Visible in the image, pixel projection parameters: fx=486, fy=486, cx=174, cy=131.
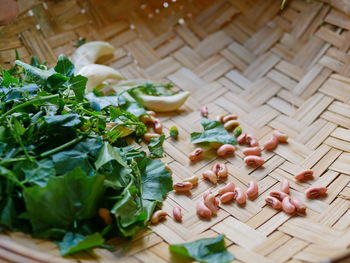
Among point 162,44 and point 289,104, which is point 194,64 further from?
point 289,104

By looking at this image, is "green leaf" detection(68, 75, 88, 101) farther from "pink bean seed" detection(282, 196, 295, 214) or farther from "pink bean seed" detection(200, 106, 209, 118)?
"pink bean seed" detection(282, 196, 295, 214)

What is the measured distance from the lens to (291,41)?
1.35 m

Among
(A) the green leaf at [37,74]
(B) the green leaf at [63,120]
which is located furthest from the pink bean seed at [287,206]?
(A) the green leaf at [37,74]

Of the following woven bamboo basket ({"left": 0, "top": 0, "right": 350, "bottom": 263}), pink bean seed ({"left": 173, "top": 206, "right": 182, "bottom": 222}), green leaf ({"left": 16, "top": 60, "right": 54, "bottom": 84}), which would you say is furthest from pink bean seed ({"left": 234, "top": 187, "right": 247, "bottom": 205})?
green leaf ({"left": 16, "top": 60, "right": 54, "bottom": 84})

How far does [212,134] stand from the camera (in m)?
1.17

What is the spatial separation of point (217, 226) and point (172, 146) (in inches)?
11.3

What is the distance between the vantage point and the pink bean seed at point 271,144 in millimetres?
1146

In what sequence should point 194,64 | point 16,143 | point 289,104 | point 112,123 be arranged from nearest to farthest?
1. point 16,143
2. point 112,123
3. point 289,104
4. point 194,64

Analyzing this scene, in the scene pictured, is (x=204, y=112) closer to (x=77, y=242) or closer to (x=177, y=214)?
(x=177, y=214)

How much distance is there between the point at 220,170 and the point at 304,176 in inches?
7.2

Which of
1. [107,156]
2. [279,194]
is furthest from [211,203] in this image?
[107,156]

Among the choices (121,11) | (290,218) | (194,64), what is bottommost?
(290,218)

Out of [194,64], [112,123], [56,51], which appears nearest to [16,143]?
[112,123]

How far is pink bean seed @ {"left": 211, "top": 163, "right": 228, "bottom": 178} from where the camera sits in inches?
42.2
